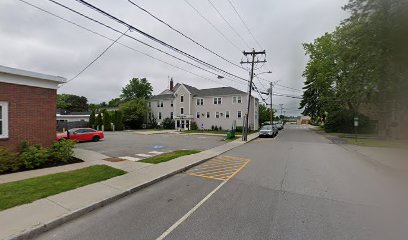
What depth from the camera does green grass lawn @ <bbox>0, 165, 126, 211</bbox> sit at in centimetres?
564

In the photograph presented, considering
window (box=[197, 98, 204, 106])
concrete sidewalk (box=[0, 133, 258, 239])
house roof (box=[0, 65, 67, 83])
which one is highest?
window (box=[197, 98, 204, 106])

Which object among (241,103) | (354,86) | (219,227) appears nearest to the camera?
(219,227)

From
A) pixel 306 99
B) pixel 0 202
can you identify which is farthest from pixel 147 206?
pixel 306 99

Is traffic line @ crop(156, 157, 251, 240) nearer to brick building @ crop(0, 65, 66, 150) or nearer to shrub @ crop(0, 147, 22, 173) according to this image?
shrub @ crop(0, 147, 22, 173)

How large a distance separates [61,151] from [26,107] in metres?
2.41

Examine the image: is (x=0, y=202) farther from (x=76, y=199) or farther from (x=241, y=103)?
(x=241, y=103)

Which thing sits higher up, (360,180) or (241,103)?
(241,103)

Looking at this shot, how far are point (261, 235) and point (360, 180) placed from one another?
19.7ft

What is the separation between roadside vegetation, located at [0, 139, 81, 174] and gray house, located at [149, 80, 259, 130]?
31.2 metres

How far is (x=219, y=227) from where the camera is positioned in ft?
14.7

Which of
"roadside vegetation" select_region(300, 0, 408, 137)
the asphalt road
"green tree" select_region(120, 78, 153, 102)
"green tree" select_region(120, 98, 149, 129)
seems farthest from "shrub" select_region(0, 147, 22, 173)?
"green tree" select_region(120, 78, 153, 102)

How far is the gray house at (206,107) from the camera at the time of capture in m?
41.3

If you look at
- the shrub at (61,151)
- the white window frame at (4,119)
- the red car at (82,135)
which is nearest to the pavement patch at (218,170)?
the shrub at (61,151)

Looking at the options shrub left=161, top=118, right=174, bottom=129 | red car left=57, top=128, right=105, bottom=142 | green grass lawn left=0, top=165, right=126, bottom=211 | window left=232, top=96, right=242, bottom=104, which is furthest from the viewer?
shrub left=161, top=118, right=174, bottom=129
